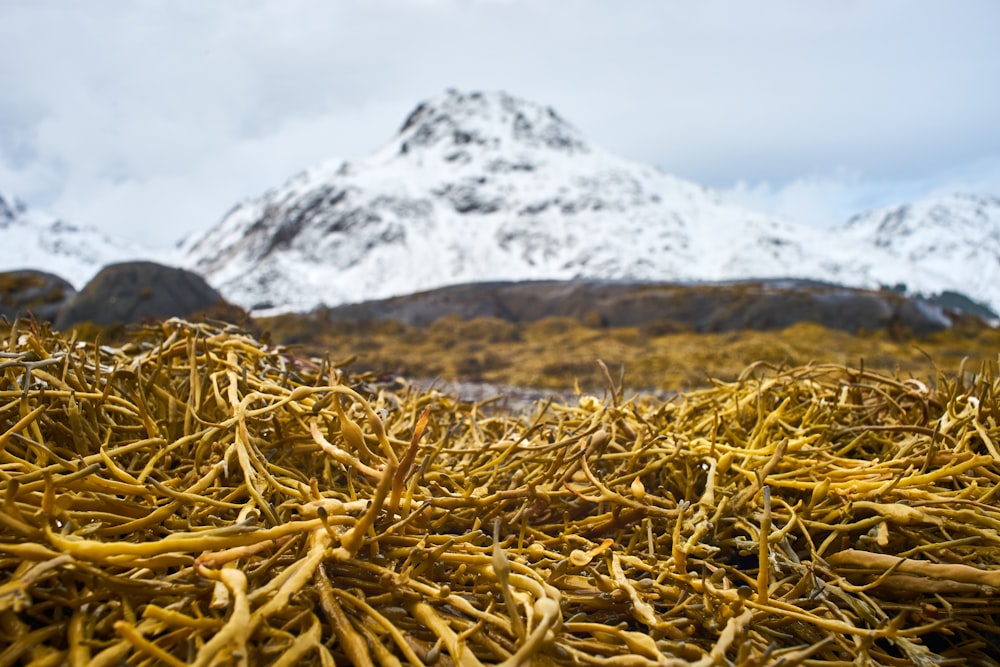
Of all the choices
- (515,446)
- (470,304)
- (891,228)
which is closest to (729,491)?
Answer: (515,446)

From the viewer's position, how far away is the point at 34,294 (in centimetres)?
1014

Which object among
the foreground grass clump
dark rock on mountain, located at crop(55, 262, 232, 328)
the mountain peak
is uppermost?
the mountain peak

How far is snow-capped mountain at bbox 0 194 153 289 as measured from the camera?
92.3 m

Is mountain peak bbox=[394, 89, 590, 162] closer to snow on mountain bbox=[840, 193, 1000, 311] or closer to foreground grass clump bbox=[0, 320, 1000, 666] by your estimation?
snow on mountain bbox=[840, 193, 1000, 311]

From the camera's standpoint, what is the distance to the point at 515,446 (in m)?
0.76

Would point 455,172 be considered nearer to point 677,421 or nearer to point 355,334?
point 355,334

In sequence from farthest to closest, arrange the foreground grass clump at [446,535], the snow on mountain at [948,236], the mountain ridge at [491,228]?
the snow on mountain at [948,236] → the mountain ridge at [491,228] → the foreground grass clump at [446,535]

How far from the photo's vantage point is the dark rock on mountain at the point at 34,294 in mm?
9445

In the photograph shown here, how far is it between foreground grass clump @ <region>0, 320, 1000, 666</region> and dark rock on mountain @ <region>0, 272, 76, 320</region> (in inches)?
425

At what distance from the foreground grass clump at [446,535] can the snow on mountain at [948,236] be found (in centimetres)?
10101

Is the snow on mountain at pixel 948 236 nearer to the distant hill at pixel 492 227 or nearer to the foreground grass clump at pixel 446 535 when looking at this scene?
the distant hill at pixel 492 227

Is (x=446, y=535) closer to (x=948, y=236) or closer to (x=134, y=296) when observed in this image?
(x=134, y=296)

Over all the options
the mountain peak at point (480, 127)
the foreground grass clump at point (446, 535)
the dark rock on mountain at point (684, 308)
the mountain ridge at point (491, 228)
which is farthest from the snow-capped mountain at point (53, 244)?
the foreground grass clump at point (446, 535)

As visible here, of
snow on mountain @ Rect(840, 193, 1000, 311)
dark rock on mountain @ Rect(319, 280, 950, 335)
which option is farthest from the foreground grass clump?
snow on mountain @ Rect(840, 193, 1000, 311)
